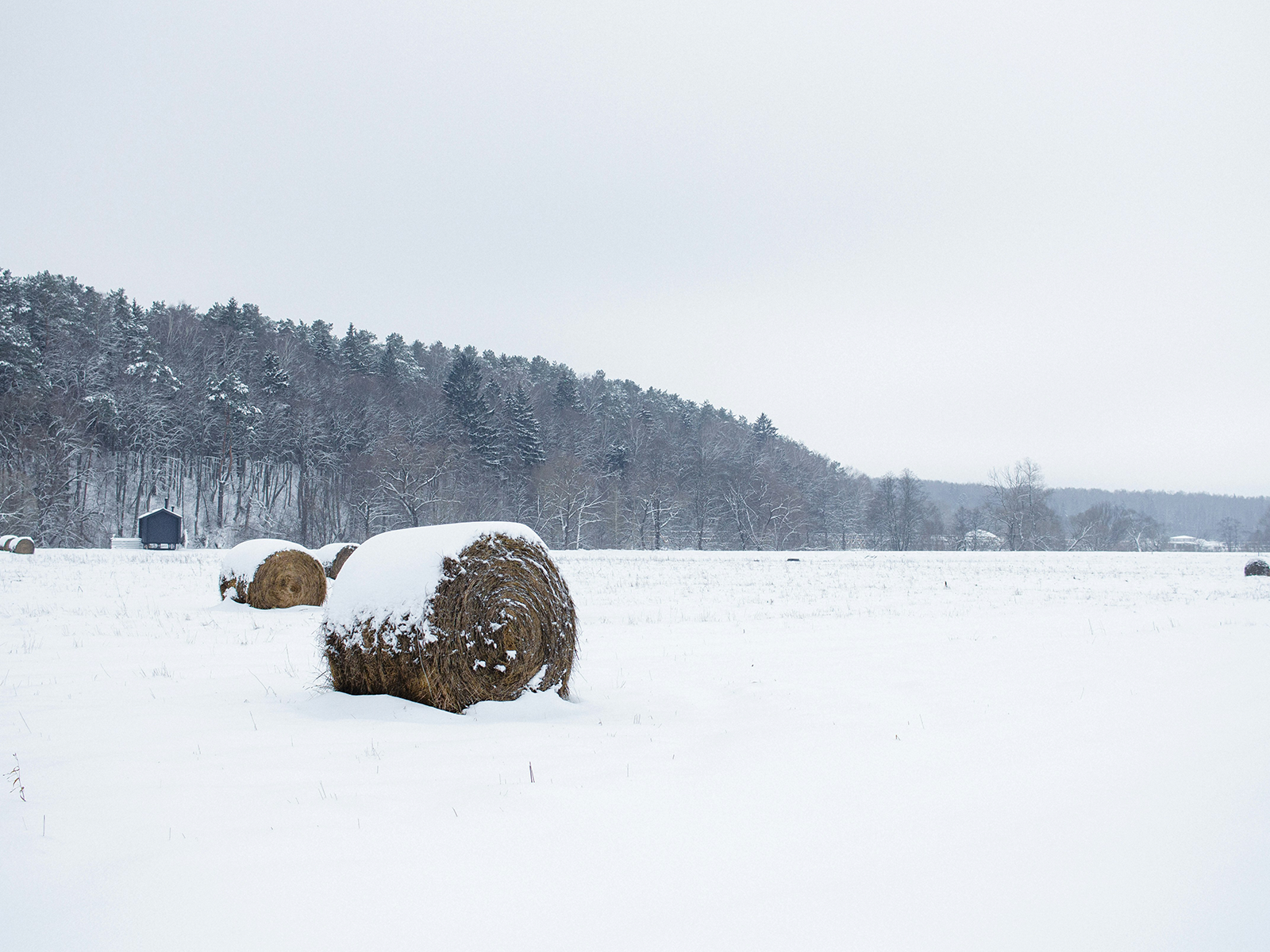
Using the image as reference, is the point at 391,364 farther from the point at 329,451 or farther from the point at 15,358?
the point at 15,358

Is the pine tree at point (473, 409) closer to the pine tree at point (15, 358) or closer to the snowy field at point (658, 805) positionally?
the pine tree at point (15, 358)

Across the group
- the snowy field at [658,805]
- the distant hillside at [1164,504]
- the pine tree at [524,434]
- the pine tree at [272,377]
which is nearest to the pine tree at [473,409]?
the pine tree at [524,434]

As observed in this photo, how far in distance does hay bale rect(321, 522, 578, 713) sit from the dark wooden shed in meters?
42.3

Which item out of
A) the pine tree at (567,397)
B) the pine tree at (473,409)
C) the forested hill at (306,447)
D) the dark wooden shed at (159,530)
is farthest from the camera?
the pine tree at (567,397)

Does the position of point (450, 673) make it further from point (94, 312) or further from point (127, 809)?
point (94, 312)

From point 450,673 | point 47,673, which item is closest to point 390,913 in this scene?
point 450,673

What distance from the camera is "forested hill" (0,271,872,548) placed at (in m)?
47.2

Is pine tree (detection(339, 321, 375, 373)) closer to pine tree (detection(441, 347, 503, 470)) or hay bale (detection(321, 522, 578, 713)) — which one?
pine tree (detection(441, 347, 503, 470))

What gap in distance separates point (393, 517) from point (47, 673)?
45.7 meters

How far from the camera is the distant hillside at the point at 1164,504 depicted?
531 ft

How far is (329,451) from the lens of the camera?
2341 inches

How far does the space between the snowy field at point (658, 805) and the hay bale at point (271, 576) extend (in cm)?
504

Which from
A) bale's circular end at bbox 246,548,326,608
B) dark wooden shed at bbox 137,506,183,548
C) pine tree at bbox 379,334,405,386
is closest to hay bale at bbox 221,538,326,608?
bale's circular end at bbox 246,548,326,608

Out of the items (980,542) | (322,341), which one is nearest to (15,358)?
(322,341)
